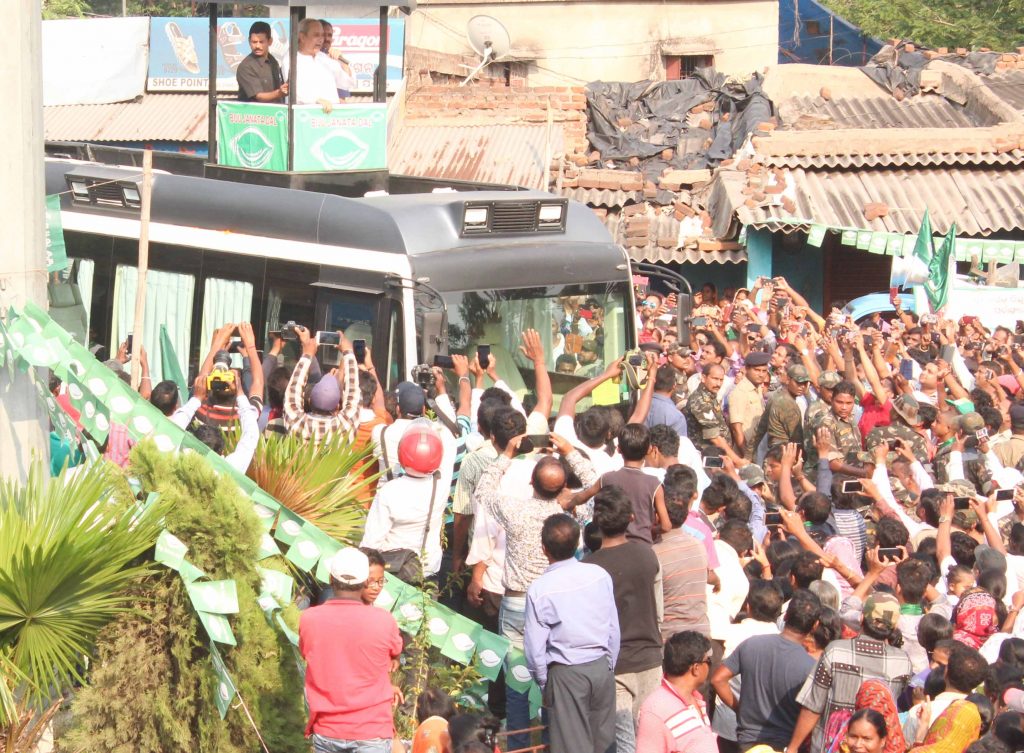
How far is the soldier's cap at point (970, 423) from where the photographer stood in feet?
33.0

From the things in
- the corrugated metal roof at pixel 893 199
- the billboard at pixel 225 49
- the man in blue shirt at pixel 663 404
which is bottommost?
the man in blue shirt at pixel 663 404

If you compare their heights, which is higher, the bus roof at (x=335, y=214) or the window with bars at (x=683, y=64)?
the window with bars at (x=683, y=64)

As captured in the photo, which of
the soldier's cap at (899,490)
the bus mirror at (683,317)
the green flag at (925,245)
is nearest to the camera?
the soldier's cap at (899,490)

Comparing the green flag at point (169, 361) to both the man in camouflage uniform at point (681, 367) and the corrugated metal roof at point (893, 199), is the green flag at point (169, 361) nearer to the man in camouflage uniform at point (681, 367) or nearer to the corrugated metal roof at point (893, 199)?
the man in camouflage uniform at point (681, 367)

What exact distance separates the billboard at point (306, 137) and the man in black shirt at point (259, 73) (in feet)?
0.52

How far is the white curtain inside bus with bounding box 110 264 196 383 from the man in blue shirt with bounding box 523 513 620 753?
5.94m

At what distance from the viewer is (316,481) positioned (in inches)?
292

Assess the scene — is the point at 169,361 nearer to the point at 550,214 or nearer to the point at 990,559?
the point at 550,214

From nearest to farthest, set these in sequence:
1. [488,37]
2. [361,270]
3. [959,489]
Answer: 1. [959,489]
2. [361,270]
3. [488,37]

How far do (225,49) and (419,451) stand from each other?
2494cm

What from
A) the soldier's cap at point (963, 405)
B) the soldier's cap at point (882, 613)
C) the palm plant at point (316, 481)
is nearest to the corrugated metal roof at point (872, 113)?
the soldier's cap at point (963, 405)

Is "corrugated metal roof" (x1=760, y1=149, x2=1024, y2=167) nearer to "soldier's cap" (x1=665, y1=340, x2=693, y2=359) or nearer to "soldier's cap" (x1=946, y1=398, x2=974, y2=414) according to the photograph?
"soldier's cap" (x1=946, y1=398, x2=974, y2=414)

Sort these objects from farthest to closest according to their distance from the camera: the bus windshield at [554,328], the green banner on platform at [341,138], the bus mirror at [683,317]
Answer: the green banner on platform at [341,138] < the bus mirror at [683,317] < the bus windshield at [554,328]

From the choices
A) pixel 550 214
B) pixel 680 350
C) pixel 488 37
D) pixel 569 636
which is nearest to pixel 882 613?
pixel 569 636
